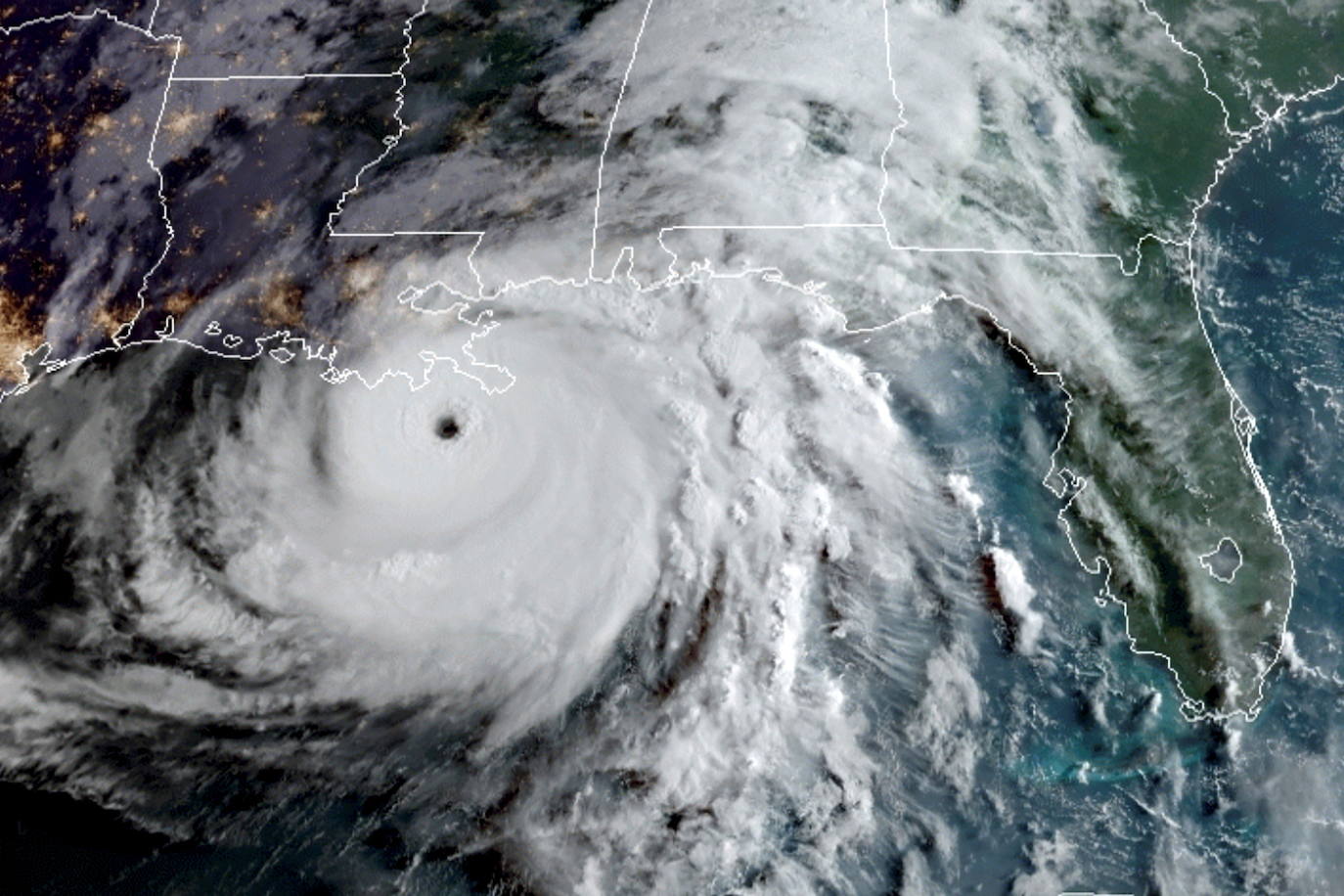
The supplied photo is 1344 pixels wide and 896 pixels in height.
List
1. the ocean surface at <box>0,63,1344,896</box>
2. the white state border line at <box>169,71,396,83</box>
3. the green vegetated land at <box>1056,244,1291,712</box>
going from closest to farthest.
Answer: the ocean surface at <box>0,63,1344,896</box> → the green vegetated land at <box>1056,244,1291,712</box> → the white state border line at <box>169,71,396,83</box>

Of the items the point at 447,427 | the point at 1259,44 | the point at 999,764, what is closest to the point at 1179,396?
the point at 999,764

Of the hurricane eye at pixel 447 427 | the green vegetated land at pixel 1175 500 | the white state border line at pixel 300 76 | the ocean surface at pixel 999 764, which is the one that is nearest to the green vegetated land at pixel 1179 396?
the green vegetated land at pixel 1175 500

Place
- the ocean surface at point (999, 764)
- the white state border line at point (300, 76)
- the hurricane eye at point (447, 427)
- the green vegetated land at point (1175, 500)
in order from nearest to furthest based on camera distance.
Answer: the ocean surface at point (999, 764), the green vegetated land at point (1175, 500), the hurricane eye at point (447, 427), the white state border line at point (300, 76)

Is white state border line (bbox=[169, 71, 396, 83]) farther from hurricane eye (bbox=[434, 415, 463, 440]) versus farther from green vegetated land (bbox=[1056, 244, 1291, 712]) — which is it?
green vegetated land (bbox=[1056, 244, 1291, 712])

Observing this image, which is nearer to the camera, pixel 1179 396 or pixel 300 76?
pixel 1179 396

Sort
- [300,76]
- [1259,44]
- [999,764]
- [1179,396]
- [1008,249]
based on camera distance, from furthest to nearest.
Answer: [1259,44]
[300,76]
[1008,249]
[1179,396]
[999,764]

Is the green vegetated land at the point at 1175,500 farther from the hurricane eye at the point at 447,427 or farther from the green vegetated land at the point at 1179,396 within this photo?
the hurricane eye at the point at 447,427

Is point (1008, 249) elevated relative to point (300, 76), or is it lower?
elevated

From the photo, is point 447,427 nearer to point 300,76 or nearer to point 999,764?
point 300,76

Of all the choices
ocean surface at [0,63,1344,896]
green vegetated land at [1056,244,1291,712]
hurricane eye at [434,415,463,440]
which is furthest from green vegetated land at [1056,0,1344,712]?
hurricane eye at [434,415,463,440]
